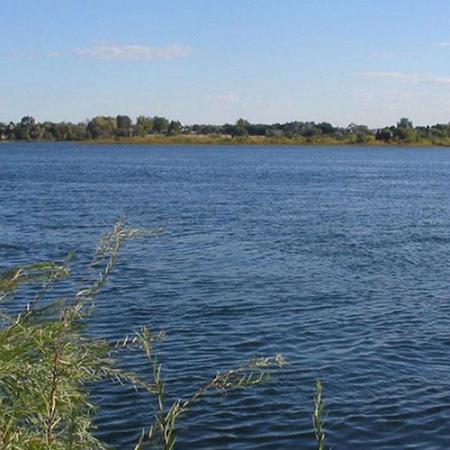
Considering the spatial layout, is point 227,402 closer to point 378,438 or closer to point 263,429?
point 263,429

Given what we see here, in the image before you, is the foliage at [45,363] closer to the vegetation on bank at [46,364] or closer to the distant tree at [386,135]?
the vegetation on bank at [46,364]

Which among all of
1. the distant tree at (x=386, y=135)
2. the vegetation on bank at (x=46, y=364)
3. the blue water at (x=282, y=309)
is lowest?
the distant tree at (x=386, y=135)

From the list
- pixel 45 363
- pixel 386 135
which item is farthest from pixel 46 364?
pixel 386 135

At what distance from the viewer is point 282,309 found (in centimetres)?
1969

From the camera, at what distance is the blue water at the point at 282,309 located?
42.5 ft

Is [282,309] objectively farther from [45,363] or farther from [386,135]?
[386,135]

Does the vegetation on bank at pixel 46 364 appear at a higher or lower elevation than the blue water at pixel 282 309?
higher

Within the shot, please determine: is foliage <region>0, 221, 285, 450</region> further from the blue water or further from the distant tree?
the distant tree

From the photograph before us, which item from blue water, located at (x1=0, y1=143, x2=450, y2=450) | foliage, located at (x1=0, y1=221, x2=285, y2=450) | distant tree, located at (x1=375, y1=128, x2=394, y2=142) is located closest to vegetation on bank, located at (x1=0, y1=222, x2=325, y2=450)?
foliage, located at (x1=0, y1=221, x2=285, y2=450)

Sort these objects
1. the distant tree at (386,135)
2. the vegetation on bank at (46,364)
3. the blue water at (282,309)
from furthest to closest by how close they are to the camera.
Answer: the distant tree at (386,135)
the blue water at (282,309)
the vegetation on bank at (46,364)

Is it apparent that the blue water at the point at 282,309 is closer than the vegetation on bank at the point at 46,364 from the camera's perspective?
No

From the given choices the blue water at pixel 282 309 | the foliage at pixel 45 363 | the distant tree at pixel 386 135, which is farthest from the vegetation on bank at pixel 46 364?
the distant tree at pixel 386 135

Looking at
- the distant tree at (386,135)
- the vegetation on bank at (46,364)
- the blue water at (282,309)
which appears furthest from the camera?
the distant tree at (386,135)

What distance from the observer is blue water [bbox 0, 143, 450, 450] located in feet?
42.5
